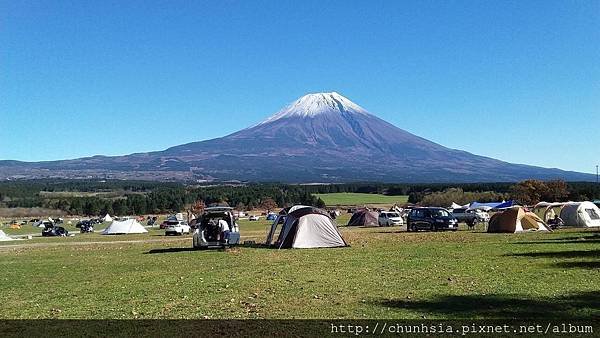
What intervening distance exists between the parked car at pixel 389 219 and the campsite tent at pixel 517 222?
16.3m

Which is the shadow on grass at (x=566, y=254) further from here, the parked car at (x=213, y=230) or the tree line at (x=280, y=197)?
the tree line at (x=280, y=197)

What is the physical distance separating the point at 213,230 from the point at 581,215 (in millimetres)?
23237

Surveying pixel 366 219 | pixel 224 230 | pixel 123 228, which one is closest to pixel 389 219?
pixel 366 219

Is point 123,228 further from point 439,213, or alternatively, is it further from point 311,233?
point 311,233

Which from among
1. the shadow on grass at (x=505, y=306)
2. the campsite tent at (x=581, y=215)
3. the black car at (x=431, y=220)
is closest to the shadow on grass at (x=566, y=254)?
the shadow on grass at (x=505, y=306)

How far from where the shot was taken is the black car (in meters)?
37.1

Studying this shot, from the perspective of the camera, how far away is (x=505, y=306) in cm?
1000

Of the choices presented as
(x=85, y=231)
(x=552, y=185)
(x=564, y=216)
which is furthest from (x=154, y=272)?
(x=552, y=185)

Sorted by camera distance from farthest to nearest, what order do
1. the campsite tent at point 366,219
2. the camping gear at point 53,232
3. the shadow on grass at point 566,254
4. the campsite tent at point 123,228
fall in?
the camping gear at point 53,232 → the campsite tent at point 123,228 → the campsite tent at point 366,219 → the shadow on grass at point 566,254

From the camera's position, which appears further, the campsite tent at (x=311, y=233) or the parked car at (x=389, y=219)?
the parked car at (x=389, y=219)

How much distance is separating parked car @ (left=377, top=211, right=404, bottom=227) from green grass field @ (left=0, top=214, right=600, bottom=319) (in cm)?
2819

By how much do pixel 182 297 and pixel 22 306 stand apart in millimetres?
2917

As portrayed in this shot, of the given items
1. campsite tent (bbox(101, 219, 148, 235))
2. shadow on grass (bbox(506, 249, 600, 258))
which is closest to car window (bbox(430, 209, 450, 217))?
shadow on grass (bbox(506, 249, 600, 258))

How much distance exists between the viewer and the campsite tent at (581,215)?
37.6 meters
